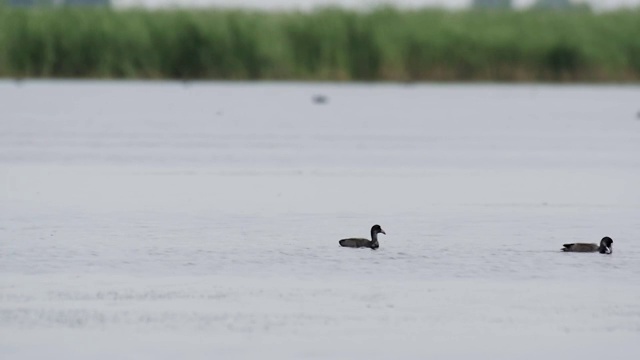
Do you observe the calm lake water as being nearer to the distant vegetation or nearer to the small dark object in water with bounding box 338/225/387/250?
the small dark object in water with bounding box 338/225/387/250

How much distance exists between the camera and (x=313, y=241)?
32.0ft

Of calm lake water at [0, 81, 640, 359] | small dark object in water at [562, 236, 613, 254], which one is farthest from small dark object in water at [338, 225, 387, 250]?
small dark object in water at [562, 236, 613, 254]

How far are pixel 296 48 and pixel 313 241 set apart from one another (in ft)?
76.4

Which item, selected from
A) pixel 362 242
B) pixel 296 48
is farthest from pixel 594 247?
pixel 296 48

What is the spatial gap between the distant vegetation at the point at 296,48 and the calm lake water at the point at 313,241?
11.3 meters

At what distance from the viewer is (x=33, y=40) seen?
32156mm

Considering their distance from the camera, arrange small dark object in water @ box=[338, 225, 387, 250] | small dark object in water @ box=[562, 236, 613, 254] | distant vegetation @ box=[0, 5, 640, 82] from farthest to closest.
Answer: distant vegetation @ box=[0, 5, 640, 82]
small dark object in water @ box=[338, 225, 387, 250]
small dark object in water @ box=[562, 236, 613, 254]

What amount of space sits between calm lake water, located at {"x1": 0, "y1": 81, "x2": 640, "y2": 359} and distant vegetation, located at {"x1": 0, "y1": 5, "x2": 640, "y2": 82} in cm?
1133

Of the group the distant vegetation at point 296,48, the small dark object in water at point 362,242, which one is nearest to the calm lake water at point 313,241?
the small dark object in water at point 362,242

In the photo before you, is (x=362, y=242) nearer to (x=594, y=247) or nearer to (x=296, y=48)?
Result: (x=594, y=247)

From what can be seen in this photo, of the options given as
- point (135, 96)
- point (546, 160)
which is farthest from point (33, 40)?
point (546, 160)

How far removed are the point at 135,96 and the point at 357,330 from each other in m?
23.3

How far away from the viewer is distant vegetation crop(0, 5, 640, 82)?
32469 millimetres

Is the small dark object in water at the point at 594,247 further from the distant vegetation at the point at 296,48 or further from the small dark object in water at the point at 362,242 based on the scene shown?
the distant vegetation at the point at 296,48
